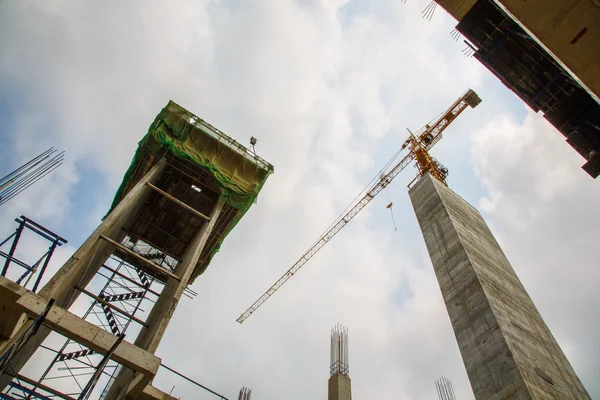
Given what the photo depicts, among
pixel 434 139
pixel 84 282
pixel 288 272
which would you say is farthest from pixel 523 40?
pixel 288 272

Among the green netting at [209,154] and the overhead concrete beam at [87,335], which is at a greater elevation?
the green netting at [209,154]

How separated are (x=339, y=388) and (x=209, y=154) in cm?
1388

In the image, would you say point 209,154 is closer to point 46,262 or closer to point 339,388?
point 46,262

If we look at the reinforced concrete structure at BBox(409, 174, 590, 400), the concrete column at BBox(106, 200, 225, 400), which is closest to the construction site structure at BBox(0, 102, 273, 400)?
the concrete column at BBox(106, 200, 225, 400)

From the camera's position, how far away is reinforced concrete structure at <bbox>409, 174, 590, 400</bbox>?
11.8m

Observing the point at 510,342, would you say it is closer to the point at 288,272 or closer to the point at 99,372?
the point at 99,372

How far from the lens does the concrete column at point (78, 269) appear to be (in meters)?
7.81

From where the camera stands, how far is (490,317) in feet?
43.1

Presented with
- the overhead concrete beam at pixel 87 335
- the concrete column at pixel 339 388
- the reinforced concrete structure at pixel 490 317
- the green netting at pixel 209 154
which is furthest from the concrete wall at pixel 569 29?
the concrete column at pixel 339 388

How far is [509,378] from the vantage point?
11.5 meters

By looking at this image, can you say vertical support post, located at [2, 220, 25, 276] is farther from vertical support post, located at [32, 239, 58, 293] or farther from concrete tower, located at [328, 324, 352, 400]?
concrete tower, located at [328, 324, 352, 400]

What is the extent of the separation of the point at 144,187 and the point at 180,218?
2942mm

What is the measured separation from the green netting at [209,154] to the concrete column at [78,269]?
41.0 inches

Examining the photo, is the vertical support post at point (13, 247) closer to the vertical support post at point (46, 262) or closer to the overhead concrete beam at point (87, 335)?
the vertical support post at point (46, 262)
